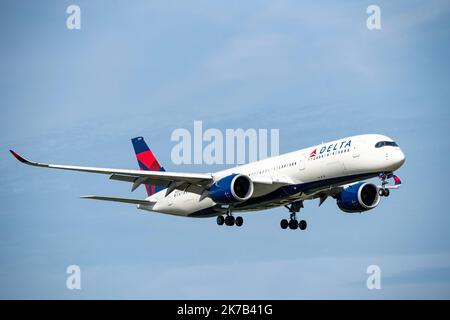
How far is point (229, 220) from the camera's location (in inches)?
2771

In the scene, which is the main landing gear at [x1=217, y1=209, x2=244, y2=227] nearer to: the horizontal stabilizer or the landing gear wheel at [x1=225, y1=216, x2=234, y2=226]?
the landing gear wheel at [x1=225, y1=216, x2=234, y2=226]

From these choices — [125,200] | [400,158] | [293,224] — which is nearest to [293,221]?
[293,224]

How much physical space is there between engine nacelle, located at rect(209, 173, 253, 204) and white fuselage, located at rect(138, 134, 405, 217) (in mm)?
1152

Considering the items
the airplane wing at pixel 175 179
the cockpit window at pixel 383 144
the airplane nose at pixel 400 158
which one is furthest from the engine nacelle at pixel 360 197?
the airplane nose at pixel 400 158

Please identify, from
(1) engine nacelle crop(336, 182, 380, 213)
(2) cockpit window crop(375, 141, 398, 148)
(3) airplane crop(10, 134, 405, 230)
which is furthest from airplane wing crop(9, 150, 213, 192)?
(2) cockpit window crop(375, 141, 398, 148)

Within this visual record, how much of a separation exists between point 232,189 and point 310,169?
5347 millimetres

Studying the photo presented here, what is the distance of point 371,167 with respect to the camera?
61.0 meters

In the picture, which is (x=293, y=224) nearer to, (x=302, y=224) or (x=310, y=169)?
(x=302, y=224)

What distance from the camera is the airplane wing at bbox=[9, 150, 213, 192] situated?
64.5 meters
